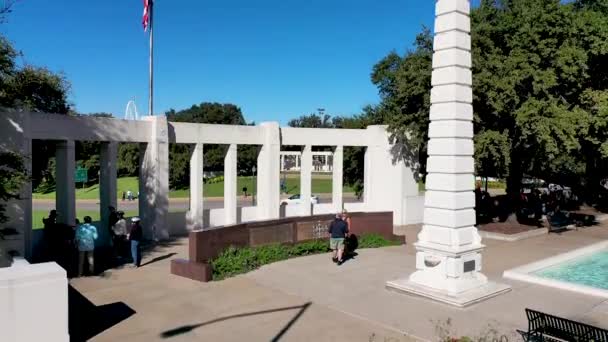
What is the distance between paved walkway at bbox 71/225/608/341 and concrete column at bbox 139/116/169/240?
13.9 ft

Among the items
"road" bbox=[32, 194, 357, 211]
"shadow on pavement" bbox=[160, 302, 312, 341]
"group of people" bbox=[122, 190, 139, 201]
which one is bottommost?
"shadow on pavement" bbox=[160, 302, 312, 341]

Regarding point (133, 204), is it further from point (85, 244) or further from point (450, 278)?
point (450, 278)

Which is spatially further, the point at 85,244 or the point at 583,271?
the point at 583,271

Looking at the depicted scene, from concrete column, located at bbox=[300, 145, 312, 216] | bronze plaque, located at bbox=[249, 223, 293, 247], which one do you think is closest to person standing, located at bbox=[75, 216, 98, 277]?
bronze plaque, located at bbox=[249, 223, 293, 247]

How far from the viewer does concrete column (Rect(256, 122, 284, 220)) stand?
71.8 ft

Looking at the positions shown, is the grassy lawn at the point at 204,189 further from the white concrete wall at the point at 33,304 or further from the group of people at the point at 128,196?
the white concrete wall at the point at 33,304

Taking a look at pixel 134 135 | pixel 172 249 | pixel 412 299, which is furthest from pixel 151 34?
pixel 412 299

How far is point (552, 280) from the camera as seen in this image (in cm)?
1293

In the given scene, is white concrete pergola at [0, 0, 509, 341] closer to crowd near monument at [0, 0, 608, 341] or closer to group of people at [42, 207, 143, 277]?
crowd near monument at [0, 0, 608, 341]

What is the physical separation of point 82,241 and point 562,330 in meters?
10.8

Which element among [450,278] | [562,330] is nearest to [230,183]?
[450,278]

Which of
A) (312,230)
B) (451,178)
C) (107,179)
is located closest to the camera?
(451,178)

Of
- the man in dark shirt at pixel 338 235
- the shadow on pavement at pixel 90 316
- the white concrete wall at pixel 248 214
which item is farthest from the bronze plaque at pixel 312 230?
the shadow on pavement at pixel 90 316

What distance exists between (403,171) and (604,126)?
8.10 metres
